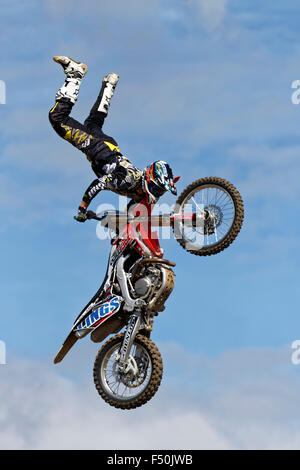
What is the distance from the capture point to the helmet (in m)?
31.5

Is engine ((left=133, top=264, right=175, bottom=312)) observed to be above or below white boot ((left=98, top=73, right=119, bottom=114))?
below

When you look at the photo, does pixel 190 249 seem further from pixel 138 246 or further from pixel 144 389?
pixel 144 389

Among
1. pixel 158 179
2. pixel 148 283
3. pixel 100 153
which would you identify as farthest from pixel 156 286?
pixel 100 153

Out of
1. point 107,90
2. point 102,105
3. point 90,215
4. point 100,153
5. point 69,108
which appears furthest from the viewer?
point 107,90

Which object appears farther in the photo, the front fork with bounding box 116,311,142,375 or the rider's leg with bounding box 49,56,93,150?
the rider's leg with bounding box 49,56,93,150

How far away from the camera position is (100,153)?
32250mm

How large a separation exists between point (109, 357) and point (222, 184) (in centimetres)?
563

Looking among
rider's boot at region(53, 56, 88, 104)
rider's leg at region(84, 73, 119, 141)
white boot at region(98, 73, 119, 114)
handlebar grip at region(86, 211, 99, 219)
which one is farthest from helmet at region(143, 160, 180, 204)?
rider's boot at region(53, 56, 88, 104)

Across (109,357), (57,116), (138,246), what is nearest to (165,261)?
(138,246)

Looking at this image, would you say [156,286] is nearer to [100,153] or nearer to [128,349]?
[128,349]

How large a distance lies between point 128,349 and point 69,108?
6.95m

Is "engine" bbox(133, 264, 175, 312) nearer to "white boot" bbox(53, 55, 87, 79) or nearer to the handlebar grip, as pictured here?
the handlebar grip

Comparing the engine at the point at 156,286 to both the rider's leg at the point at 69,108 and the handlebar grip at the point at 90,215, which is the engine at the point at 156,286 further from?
the rider's leg at the point at 69,108

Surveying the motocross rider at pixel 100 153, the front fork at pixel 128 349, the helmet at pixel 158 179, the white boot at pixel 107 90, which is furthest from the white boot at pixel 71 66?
the front fork at pixel 128 349
